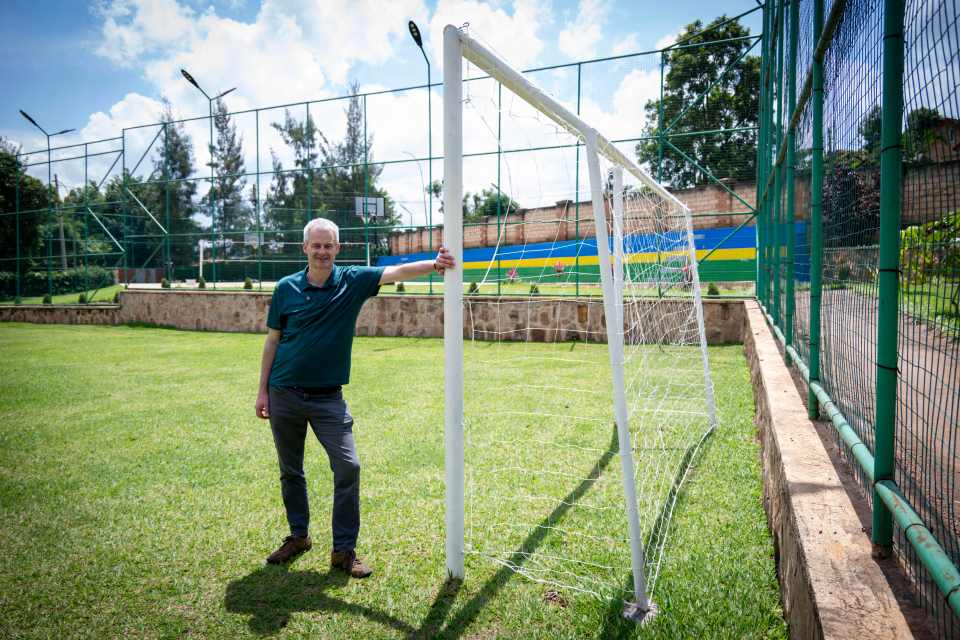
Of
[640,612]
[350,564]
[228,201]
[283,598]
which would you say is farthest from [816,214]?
[228,201]

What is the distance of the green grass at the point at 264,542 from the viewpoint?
243 centimetres

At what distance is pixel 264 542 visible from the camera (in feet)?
10.4

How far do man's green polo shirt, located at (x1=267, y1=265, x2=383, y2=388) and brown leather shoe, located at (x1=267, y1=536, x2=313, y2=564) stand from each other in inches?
33.0

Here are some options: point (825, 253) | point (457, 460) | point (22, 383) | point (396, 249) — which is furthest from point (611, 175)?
point (396, 249)

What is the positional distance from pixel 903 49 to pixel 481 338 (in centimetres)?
1096

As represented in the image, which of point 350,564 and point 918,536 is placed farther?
point 350,564

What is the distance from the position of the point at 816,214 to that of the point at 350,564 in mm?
2890

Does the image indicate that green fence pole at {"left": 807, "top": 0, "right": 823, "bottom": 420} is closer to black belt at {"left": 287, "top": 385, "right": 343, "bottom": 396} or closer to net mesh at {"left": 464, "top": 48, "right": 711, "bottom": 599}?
net mesh at {"left": 464, "top": 48, "right": 711, "bottom": 599}

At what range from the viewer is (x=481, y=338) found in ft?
40.4

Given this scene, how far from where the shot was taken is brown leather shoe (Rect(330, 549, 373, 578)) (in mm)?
2807

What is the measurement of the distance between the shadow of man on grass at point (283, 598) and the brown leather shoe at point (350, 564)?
37 mm

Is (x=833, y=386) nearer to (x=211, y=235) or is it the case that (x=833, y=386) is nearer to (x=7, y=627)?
(x=7, y=627)

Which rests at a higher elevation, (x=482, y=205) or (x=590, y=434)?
(x=482, y=205)

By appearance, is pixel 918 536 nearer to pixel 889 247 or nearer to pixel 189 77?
pixel 889 247
